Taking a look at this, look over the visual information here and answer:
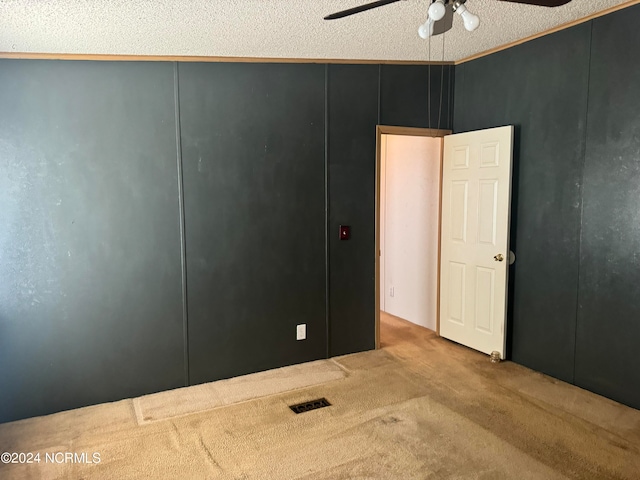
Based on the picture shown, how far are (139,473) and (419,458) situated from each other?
1476 mm

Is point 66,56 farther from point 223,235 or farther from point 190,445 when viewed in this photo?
point 190,445

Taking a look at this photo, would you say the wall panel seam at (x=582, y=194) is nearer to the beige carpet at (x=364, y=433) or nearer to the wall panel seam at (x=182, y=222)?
the beige carpet at (x=364, y=433)

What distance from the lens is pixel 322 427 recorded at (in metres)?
2.88

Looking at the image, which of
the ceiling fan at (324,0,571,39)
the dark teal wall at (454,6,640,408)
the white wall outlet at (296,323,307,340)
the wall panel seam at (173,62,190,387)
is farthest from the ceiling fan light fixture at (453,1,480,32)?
the white wall outlet at (296,323,307,340)

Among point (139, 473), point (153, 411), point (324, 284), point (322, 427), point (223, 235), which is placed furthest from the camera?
point (324, 284)

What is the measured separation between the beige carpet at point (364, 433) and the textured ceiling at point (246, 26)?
7.68ft

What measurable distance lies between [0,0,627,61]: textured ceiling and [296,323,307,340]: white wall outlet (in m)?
2.11

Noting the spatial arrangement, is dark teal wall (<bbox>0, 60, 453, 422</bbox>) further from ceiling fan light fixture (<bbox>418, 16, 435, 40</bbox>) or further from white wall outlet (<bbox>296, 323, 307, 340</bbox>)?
ceiling fan light fixture (<bbox>418, 16, 435, 40</bbox>)

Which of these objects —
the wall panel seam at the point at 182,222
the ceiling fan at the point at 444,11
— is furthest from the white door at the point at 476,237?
the wall panel seam at the point at 182,222

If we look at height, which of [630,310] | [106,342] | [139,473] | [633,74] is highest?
[633,74]

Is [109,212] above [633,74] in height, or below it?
below

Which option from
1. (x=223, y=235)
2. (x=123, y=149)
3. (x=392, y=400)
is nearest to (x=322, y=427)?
(x=392, y=400)

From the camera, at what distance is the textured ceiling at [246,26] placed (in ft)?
8.05

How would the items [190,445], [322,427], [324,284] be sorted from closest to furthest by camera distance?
[190,445] < [322,427] < [324,284]
